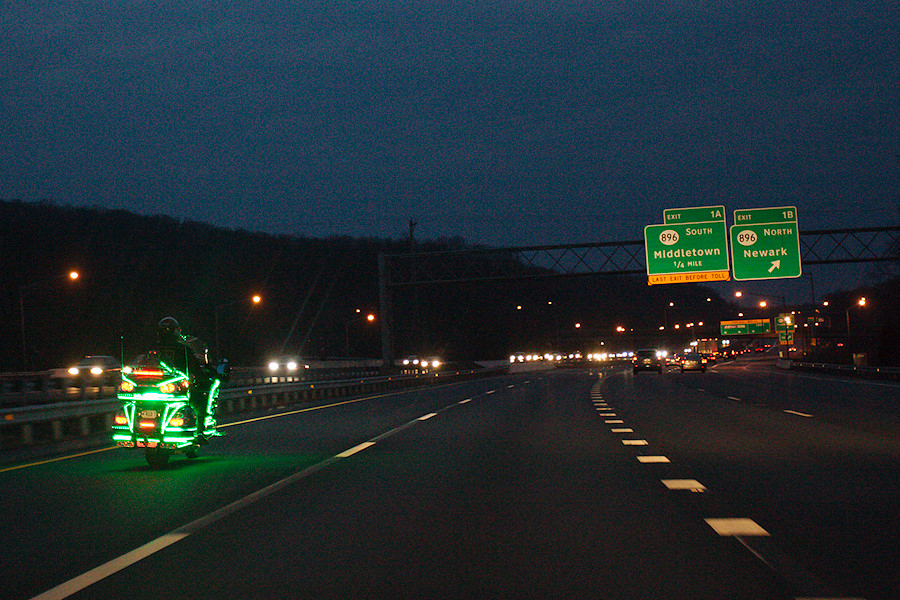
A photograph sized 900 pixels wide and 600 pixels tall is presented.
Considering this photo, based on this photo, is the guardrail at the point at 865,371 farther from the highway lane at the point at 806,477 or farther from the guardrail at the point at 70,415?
the guardrail at the point at 70,415

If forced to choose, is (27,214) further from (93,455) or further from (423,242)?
(93,455)

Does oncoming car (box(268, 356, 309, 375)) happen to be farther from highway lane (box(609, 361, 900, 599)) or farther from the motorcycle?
the motorcycle

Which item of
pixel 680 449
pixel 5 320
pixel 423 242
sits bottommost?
pixel 680 449

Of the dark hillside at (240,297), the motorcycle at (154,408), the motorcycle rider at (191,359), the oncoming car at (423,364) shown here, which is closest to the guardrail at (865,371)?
the oncoming car at (423,364)

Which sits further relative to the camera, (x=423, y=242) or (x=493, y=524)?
(x=423, y=242)

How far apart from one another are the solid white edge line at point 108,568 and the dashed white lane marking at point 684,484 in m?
4.97

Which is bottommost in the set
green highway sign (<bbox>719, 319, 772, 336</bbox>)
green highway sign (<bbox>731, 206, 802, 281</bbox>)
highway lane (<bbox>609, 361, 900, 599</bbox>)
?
highway lane (<bbox>609, 361, 900, 599</bbox>)

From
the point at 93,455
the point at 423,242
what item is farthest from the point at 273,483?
the point at 423,242

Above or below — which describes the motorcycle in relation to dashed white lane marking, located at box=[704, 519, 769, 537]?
above

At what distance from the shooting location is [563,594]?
17.8ft

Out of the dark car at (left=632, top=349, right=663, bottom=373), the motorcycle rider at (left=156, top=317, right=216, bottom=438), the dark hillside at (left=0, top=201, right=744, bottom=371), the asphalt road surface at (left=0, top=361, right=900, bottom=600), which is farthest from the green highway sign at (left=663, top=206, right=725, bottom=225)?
the dark hillside at (left=0, top=201, right=744, bottom=371)

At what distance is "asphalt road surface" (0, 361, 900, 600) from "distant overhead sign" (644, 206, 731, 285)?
30.0m

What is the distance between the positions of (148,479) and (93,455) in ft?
12.9

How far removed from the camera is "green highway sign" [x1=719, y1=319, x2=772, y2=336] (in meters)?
142
